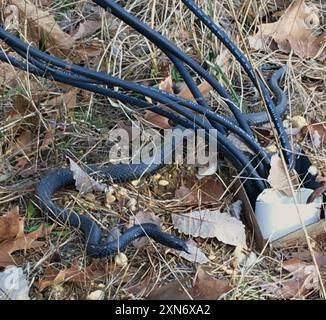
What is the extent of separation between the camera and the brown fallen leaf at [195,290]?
169 centimetres

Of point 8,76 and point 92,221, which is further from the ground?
point 8,76

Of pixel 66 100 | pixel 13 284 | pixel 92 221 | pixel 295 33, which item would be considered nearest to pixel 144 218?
pixel 92 221

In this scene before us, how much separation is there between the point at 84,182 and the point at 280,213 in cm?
54

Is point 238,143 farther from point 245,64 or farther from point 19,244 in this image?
point 19,244

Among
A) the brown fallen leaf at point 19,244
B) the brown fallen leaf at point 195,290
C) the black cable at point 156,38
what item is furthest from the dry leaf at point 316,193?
the brown fallen leaf at point 19,244

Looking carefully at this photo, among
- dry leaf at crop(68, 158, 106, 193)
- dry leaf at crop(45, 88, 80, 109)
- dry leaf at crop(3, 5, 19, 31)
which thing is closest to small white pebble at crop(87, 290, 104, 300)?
dry leaf at crop(68, 158, 106, 193)

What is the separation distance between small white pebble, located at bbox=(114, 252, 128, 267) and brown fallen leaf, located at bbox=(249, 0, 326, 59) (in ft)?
3.64

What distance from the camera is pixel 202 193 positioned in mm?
2023

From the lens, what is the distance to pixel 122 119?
89.7 inches

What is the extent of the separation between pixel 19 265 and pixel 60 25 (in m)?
1.10

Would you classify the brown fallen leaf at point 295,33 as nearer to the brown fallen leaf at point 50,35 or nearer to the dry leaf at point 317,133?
the dry leaf at point 317,133

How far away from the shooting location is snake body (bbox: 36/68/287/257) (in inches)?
71.4

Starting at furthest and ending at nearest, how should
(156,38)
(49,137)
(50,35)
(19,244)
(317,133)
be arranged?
(50,35), (317,133), (49,137), (156,38), (19,244)
